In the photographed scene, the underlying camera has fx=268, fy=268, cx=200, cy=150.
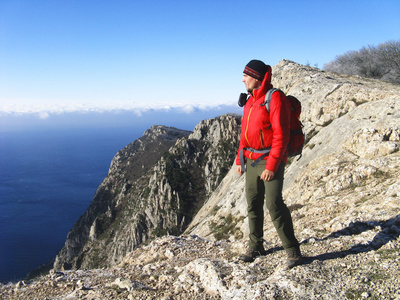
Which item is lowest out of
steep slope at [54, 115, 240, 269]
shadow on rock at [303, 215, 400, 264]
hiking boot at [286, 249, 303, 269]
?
steep slope at [54, 115, 240, 269]

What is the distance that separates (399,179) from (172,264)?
25.7 ft

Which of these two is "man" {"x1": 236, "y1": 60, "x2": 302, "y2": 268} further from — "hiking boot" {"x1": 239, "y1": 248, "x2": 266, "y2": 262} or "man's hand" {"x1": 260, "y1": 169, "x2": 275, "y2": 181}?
"hiking boot" {"x1": 239, "y1": 248, "x2": 266, "y2": 262}

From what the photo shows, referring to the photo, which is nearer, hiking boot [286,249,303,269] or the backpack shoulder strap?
the backpack shoulder strap

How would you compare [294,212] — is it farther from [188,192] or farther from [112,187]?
[112,187]

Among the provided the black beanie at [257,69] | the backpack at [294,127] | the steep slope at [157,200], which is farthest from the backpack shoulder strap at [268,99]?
the steep slope at [157,200]

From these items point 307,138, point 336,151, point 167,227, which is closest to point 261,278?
point 336,151

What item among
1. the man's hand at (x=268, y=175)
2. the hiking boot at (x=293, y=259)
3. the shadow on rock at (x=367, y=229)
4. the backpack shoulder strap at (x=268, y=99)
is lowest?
the shadow on rock at (x=367, y=229)

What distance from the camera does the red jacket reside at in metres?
5.12

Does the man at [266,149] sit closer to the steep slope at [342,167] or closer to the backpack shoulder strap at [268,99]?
the backpack shoulder strap at [268,99]

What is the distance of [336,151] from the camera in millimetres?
13633

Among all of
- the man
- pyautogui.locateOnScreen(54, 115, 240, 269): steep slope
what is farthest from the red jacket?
pyautogui.locateOnScreen(54, 115, 240, 269): steep slope

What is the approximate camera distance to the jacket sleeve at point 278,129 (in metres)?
5.11

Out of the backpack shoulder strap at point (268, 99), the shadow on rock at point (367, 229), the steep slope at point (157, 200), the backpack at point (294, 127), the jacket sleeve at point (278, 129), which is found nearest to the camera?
the jacket sleeve at point (278, 129)

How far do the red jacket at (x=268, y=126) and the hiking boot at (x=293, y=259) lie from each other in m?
1.83
